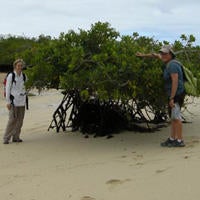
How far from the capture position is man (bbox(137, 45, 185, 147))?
7585mm

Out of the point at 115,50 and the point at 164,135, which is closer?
the point at 115,50

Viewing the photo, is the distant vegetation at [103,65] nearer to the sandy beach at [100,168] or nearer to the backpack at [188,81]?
the backpack at [188,81]

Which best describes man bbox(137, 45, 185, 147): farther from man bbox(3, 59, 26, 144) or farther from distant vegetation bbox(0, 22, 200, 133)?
man bbox(3, 59, 26, 144)

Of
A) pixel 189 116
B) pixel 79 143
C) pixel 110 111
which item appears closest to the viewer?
pixel 79 143

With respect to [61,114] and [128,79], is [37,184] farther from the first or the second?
[61,114]

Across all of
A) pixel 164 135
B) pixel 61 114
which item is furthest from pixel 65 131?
pixel 164 135

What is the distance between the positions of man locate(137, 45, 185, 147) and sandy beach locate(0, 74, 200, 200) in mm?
234

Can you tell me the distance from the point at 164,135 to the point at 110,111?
1.11 meters

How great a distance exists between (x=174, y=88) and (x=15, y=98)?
2.88 metres

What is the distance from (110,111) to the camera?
31.0 ft

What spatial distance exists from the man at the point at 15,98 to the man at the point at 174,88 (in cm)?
226

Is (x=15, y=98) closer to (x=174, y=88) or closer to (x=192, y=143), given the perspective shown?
(x=174, y=88)

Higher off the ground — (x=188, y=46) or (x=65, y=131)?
(x=188, y=46)

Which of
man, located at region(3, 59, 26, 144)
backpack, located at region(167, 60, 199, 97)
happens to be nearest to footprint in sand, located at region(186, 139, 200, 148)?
backpack, located at region(167, 60, 199, 97)
